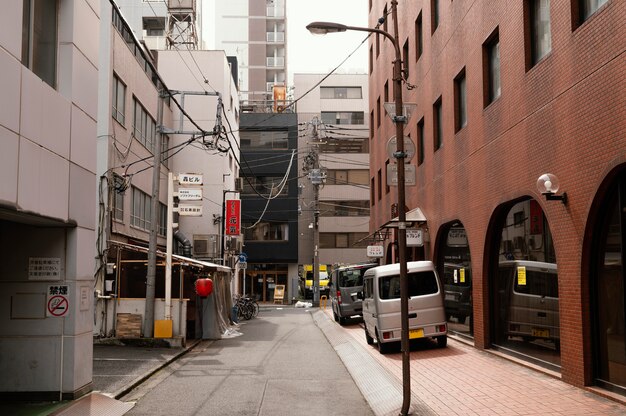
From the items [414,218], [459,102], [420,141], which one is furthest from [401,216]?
[420,141]

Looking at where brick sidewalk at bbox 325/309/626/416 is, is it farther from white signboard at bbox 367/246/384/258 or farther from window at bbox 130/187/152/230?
white signboard at bbox 367/246/384/258

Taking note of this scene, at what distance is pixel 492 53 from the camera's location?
15.8 metres

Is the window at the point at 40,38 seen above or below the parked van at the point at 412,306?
above

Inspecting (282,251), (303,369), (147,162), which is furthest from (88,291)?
(282,251)

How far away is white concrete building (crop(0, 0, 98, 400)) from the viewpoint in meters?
9.62

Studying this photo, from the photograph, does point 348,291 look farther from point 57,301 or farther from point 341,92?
point 341,92

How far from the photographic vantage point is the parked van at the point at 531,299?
12.0 meters

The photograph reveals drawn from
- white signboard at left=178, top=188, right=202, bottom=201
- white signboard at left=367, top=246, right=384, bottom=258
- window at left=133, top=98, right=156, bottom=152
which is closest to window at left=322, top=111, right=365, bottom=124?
white signboard at left=367, top=246, right=384, bottom=258

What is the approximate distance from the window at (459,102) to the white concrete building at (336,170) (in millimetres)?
37999

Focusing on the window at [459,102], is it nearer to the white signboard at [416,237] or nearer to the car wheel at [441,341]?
the white signboard at [416,237]

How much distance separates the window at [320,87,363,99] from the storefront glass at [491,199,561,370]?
47.8 meters

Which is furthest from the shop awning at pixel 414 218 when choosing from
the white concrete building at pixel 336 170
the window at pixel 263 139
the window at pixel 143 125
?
the window at pixel 263 139

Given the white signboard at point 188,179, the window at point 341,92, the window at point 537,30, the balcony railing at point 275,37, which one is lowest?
the white signboard at point 188,179

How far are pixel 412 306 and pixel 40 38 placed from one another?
10.4 meters
